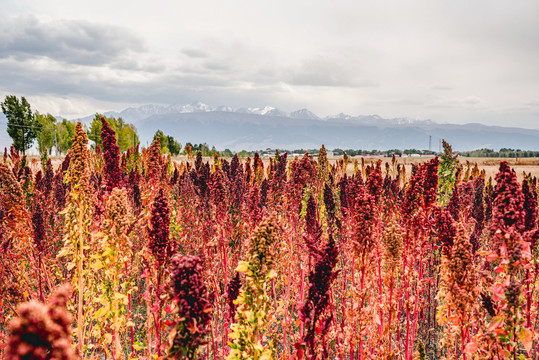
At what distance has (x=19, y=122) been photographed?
218 feet

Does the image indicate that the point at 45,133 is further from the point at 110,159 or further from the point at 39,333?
the point at 39,333

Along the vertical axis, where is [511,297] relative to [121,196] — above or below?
below

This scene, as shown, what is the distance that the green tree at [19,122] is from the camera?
64625 mm

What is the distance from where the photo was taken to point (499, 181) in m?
2.58

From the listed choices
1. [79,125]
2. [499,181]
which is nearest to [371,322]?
[499,181]

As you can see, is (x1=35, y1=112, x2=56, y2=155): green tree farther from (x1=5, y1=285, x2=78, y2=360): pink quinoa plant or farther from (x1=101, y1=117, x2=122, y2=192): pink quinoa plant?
(x1=5, y1=285, x2=78, y2=360): pink quinoa plant

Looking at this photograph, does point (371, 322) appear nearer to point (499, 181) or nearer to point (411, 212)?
point (411, 212)

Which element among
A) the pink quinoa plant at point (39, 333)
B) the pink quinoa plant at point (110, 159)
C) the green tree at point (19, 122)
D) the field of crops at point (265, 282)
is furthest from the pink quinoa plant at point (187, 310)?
the green tree at point (19, 122)

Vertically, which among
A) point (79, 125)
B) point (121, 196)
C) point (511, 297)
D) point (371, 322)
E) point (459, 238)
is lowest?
point (371, 322)

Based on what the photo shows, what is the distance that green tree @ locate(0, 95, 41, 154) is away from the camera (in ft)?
212

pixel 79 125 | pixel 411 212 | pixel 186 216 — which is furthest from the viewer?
pixel 186 216

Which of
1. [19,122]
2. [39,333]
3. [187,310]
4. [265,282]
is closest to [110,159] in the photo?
[265,282]

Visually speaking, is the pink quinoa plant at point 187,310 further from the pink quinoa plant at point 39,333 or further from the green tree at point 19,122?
the green tree at point 19,122

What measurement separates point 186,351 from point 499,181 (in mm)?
2444
